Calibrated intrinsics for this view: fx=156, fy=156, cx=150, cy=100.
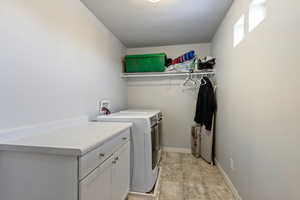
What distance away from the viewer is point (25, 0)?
125cm

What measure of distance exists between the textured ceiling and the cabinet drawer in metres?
1.66

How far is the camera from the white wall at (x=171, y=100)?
3.41 m

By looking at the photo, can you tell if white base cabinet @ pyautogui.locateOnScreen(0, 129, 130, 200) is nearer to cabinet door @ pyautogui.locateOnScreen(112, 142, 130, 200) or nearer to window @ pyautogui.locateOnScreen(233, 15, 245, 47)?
cabinet door @ pyautogui.locateOnScreen(112, 142, 130, 200)

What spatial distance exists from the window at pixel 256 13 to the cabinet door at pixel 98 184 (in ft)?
5.71

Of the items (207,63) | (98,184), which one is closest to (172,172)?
(98,184)

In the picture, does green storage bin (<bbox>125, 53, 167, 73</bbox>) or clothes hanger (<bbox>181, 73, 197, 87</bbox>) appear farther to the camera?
clothes hanger (<bbox>181, 73, 197, 87</bbox>)

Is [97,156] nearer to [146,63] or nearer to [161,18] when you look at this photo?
[161,18]

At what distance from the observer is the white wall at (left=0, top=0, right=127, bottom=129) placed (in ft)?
3.76

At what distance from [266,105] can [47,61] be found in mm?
1932

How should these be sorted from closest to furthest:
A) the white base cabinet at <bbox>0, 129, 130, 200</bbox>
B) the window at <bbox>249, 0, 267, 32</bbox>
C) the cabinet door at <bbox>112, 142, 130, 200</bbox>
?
the white base cabinet at <bbox>0, 129, 130, 200</bbox>, the window at <bbox>249, 0, 267, 32</bbox>, the cabinet door at <bbox>112, 142, 130, 200</bbox>

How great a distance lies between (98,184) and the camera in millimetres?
1145

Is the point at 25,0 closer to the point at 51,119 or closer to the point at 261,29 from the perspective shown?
the point at 51,119

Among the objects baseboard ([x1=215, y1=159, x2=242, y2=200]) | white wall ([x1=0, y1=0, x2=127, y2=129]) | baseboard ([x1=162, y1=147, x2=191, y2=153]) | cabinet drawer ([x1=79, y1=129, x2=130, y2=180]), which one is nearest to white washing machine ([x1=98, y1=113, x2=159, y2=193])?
cabinet drawer ([x1=79, y1=129, x2=130, y2=180])

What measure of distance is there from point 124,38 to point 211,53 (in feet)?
5.96
